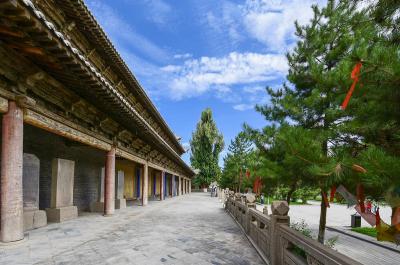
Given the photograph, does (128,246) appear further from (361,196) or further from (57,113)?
(361,196)

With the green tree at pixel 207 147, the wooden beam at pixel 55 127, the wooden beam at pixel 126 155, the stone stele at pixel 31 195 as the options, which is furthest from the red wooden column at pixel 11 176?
the green tree at pixel 207 147

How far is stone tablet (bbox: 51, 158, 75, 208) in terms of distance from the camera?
8734mm

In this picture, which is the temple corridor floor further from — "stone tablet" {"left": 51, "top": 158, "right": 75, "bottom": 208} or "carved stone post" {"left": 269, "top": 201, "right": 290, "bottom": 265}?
"stone tablet" {"left": 51, "top": 158, "right": 75, "bottom": 208}

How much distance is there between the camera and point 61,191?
29.3ft

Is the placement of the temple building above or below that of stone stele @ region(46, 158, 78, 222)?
above

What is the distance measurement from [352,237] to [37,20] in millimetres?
11004

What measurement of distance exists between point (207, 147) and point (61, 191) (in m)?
37.3

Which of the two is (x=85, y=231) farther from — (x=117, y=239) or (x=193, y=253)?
(x=193, y=253)

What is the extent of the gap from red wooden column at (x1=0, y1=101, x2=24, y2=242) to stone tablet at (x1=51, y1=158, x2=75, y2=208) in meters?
3.37

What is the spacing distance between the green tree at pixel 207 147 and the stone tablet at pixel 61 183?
118 ft

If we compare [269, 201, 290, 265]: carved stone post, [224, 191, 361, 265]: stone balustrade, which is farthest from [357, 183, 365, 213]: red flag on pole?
[269, 201, 290, 265]: carved stone post

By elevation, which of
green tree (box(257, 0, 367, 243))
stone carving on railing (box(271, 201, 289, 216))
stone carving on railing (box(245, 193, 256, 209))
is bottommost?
stone carving on railing (box(245, 193, 256, 209))

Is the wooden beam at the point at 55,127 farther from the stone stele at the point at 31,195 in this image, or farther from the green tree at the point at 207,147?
the green tree at the point at 207,147

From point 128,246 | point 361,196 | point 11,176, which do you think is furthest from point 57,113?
point 361,196
